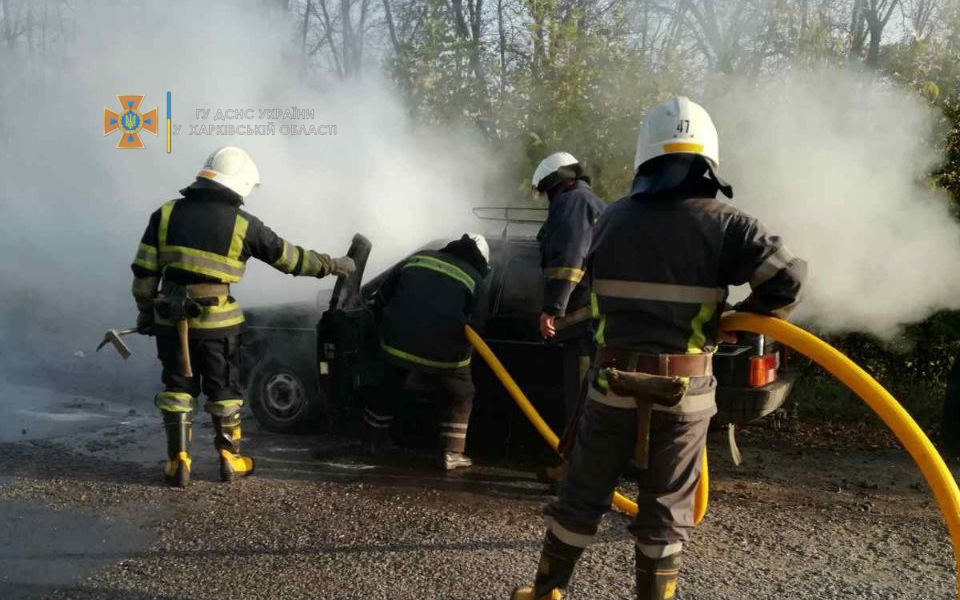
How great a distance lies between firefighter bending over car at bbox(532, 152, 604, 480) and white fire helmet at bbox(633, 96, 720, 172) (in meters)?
1.72

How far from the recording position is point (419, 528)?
4.25m

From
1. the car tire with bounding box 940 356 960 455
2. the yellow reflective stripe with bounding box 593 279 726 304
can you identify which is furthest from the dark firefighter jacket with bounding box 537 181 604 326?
the car tire with bounding box 940 356 960 455

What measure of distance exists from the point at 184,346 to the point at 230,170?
42.8 inches

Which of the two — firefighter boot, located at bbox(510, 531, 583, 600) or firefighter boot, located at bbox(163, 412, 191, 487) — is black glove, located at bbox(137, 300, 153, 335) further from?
firefighter boot, located at bbox(510, 531, 583, 600)

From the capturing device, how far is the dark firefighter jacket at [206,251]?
4855 mm

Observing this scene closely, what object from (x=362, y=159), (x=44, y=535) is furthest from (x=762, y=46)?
(x=44, y=535)

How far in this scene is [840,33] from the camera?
767cm

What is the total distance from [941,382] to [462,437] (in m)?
4.12

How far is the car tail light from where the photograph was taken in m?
4.73

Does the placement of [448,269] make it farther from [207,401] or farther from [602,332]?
[602,332]

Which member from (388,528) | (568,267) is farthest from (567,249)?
(388,528)

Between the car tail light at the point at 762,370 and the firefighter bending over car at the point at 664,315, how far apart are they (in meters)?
1.83

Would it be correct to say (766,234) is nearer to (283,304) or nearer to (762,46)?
(283,304)

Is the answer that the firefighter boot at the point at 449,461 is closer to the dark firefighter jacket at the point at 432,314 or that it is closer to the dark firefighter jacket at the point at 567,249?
the dark firefighter jacket at the point at 432,314
